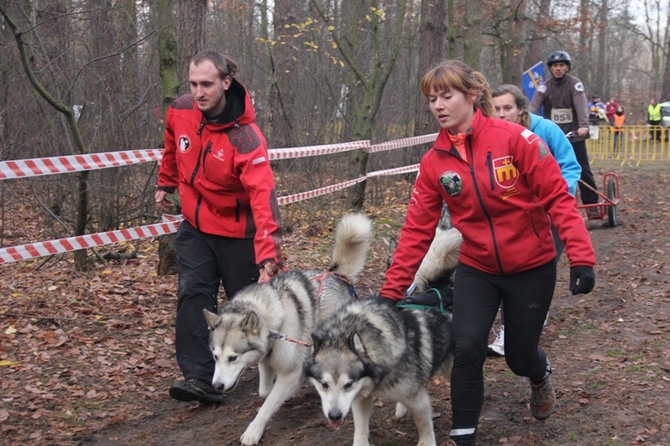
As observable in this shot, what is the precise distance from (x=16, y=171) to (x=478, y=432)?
3719 mm

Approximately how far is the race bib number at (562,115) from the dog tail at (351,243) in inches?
224

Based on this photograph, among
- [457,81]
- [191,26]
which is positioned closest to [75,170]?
[191,26]

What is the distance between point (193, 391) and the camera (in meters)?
4.46

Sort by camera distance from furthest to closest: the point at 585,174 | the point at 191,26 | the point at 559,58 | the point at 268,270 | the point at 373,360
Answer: the point at 585,174, the point at 559,58, the point at 191,26, the point at 268,270, the point at 373,360

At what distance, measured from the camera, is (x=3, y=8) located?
578cm

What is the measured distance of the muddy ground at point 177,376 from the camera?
13.6 feet

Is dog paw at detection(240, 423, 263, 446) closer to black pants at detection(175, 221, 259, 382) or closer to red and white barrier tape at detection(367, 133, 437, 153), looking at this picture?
black pants at detection(175, 221, 259, 382)

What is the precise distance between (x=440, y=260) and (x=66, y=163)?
10.4 ft

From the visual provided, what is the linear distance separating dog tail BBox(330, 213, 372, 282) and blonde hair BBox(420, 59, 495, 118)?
1.41 m

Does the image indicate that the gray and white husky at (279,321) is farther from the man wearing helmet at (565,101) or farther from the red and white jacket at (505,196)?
the man wearing helmet at (565,101)

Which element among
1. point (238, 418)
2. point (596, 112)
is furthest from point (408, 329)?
point (596, 112)

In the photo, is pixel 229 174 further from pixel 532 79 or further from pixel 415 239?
pixel 532 79

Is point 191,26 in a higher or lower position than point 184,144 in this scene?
higher

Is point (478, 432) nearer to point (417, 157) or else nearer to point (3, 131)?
point (3, 131)
